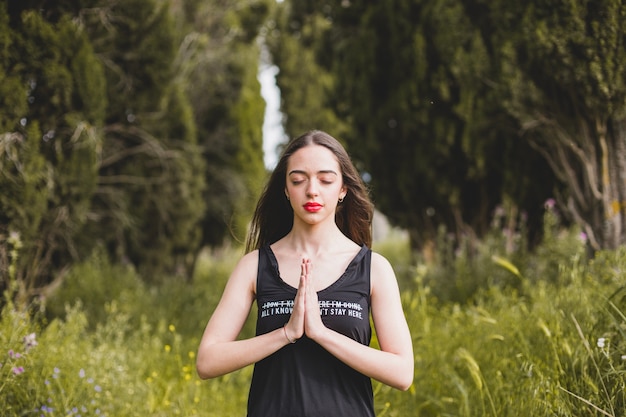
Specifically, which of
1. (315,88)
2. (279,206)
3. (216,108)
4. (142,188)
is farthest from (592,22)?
(315,88)

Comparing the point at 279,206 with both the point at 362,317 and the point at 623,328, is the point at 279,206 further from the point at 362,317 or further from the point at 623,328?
the point at 623,328

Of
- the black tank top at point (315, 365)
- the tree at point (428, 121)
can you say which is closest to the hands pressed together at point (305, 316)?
the black tank top at point (315, 365)

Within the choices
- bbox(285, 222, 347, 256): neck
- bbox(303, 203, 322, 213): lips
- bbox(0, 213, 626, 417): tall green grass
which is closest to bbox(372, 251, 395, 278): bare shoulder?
bbox(285, 222, 347, 256): neck

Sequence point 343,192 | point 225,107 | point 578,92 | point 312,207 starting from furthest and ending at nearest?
point 225,107
point 578,92
point 343,192
point 312,207

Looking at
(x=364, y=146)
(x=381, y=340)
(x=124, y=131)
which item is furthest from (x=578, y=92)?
(x=124, y=131)

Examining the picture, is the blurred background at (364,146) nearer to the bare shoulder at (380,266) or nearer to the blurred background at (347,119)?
the blurred background at (347,119)

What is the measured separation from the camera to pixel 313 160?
2207 millimetres

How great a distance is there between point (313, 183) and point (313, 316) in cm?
45

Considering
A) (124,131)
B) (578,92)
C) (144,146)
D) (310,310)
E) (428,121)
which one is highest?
(124,131)

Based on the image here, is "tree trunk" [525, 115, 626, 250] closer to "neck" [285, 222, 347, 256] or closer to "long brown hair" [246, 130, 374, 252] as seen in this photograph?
"long brown hair" [246, 130, 374, 252]

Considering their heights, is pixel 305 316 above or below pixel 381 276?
below

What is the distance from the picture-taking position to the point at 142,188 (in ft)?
29.0

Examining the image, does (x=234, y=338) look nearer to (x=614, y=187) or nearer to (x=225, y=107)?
(x=614, y=187)

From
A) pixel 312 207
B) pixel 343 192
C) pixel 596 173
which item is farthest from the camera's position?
pixel 596 173
